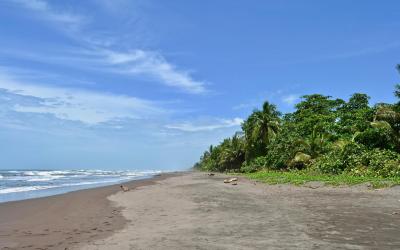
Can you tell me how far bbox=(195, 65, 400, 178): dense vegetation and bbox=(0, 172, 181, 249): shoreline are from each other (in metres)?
15.8

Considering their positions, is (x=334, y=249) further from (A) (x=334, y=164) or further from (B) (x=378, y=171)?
(A) (x=334, y=164)

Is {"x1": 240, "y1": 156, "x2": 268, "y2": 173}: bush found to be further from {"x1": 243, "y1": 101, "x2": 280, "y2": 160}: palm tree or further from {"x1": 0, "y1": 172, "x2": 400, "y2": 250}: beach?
{"x1": 0, "y1": 172, "x2": 400, "y2": 250}: beach

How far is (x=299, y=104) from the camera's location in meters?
58.1

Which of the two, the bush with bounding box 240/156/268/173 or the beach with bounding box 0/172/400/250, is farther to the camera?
the bush with bounding box 240/156/268/173

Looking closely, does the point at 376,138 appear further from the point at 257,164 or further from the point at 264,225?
the point at 264,225

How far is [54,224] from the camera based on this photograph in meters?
10.4

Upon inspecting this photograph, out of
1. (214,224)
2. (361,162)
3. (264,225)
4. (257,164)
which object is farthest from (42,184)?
(264,225)

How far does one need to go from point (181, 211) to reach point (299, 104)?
48.8 m

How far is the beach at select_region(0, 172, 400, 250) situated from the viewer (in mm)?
7422

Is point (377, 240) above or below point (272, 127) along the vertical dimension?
below

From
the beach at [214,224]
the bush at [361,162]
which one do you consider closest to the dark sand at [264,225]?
the beach at [214,224]

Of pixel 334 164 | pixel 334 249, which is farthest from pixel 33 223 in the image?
pixel 334 164

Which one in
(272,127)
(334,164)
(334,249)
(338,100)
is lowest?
(334,249)

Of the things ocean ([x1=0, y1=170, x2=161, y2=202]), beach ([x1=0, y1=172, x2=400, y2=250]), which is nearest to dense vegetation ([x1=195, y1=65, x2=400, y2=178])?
beach ([x1=0, y1=172, x2=400, y2=250])
